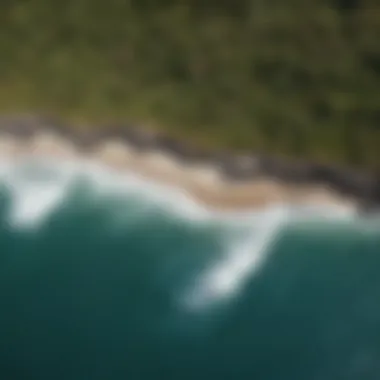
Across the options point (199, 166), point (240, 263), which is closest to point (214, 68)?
point (199, 166)

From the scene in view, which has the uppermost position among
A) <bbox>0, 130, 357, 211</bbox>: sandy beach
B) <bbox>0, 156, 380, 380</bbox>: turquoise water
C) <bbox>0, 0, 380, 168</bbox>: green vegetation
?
<bbox>0, 0, 380, 168</bbox>: green vegetation

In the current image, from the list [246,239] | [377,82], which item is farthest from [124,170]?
[377,82]

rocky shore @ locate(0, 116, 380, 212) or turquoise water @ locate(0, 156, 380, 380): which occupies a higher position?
rocky shore @ locate(0, 116, 380, 212)

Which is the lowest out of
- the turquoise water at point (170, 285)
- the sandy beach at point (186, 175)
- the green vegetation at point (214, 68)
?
the turquoise water at point (170, 285)

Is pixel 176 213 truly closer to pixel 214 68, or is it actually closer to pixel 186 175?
pixel 186 175

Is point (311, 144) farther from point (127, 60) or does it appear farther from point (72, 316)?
point (72, 316)
